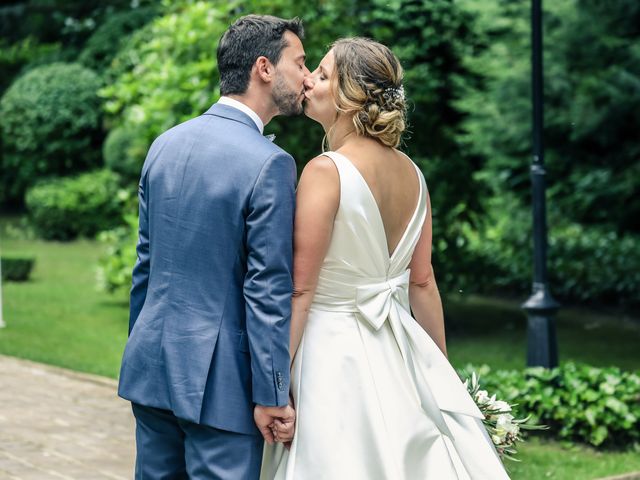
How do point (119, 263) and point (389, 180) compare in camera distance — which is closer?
point (389, 180)

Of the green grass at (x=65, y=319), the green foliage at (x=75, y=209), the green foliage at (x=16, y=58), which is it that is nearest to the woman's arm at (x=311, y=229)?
the green grass at (x=65, y=319)

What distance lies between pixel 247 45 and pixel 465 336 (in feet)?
25.0

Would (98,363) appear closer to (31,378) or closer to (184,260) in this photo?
(31,378)

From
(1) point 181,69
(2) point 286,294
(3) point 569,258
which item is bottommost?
(3) point 569,258

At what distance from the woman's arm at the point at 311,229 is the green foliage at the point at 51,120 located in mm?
17640

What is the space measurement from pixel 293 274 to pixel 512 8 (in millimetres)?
10312

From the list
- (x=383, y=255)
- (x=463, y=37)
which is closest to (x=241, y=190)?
(x=383, y=255)

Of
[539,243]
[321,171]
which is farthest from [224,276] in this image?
[539,243]

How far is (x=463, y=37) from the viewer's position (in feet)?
35.2

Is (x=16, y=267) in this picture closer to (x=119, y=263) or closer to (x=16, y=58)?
(x=119, y=263)

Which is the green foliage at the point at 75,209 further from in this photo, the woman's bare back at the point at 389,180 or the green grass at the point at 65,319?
the woman's bare back at the point at 389,180

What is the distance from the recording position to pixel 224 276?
2.93m

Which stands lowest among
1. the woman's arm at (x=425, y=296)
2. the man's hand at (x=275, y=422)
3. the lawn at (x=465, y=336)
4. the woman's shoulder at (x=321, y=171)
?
the lawn at (x=465, y=336)

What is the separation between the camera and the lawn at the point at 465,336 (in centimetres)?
595
